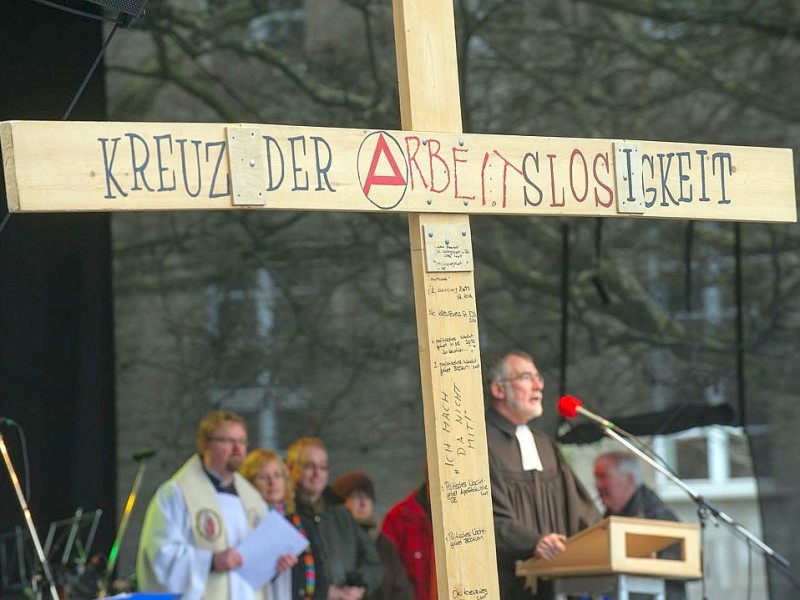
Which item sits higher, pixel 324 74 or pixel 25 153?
pixel 324 74

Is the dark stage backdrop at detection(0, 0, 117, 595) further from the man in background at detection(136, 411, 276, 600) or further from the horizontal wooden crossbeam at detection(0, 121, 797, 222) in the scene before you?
the horizontal wooden crossbeam at detection(0, 121, 797, 222)

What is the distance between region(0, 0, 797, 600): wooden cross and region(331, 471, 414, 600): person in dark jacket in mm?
3021

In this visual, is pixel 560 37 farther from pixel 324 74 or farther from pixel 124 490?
pixel 124 490

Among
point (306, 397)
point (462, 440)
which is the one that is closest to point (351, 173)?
point (462, 440)

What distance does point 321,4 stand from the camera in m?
8.85

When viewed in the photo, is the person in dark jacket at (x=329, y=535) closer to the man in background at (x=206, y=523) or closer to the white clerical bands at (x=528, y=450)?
the man in background at (x=206, y=523)

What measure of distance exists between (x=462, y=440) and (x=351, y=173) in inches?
26.3

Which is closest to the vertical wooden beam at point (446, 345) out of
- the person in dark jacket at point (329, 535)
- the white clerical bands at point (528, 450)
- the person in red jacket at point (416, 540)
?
the white clerical bands at point (528, 450)

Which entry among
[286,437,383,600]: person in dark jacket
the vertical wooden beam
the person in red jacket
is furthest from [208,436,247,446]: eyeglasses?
the vertical wooden beam

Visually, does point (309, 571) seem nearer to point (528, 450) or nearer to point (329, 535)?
point (329, 535)

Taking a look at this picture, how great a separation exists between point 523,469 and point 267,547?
114cm

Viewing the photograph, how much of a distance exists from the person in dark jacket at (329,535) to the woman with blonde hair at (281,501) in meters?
0.03

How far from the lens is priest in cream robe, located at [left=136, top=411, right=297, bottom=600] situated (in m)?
6.20

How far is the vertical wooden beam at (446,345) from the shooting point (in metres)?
3.54
